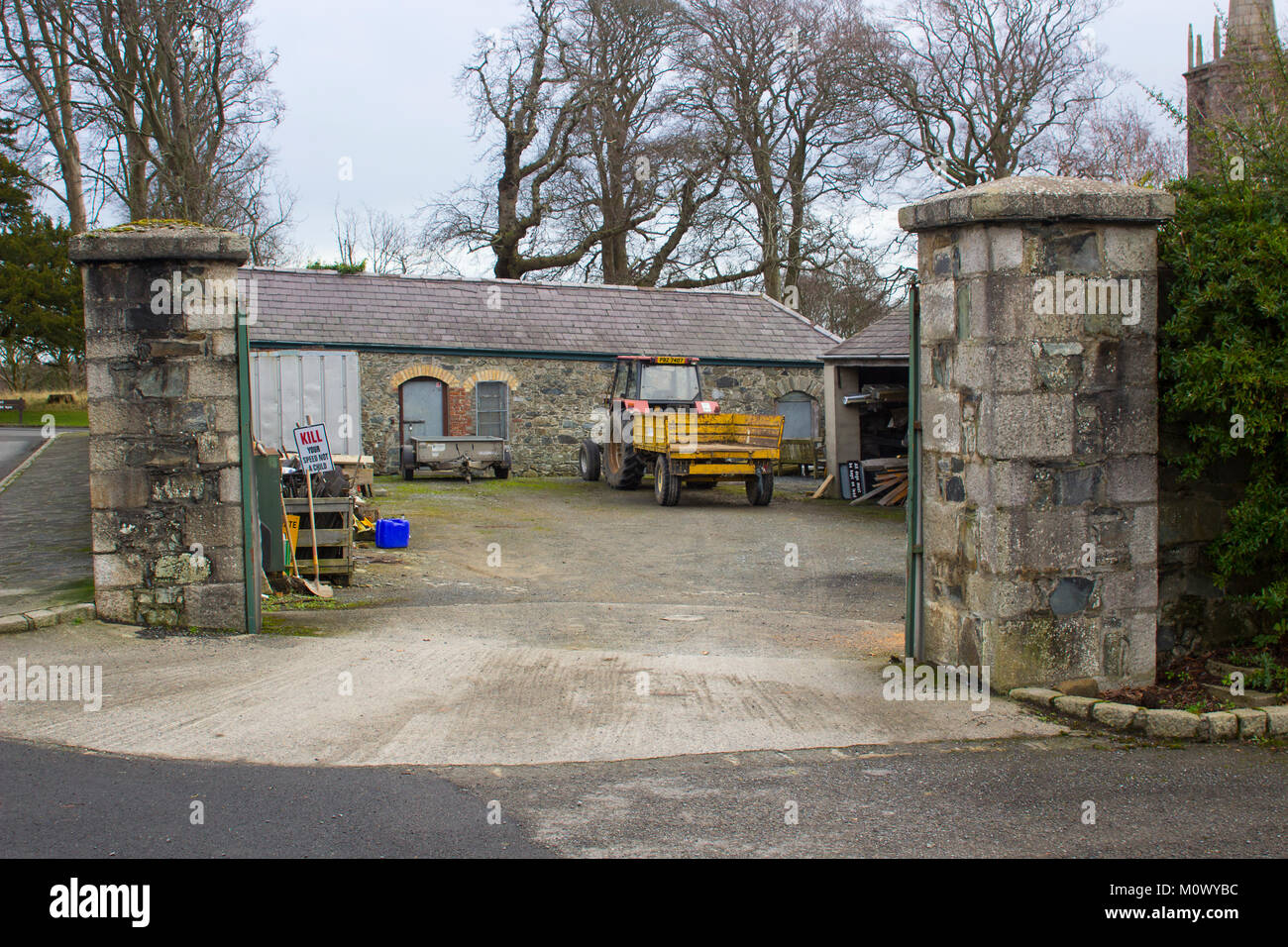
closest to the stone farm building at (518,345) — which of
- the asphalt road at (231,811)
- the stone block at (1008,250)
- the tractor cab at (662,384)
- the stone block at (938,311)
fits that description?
the tractor cab at (662,384)

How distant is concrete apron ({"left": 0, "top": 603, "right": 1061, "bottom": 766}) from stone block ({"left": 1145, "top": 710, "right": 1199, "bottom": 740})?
461 millimetres

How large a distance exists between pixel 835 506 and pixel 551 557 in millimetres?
7987

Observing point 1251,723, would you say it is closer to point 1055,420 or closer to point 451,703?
point 1055,420

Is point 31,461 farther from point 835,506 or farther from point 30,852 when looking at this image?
point 30,852

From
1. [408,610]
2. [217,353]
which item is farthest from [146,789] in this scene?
[408,610]

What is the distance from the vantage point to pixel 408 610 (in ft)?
28.5

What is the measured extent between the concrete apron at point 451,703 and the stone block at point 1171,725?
0.46 m

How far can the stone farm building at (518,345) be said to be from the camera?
79.3 ft

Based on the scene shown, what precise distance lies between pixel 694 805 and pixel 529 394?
839 inches

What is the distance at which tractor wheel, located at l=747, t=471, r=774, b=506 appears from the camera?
18.2m

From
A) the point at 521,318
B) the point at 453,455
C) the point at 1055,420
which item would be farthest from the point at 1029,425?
the point at 521,318
